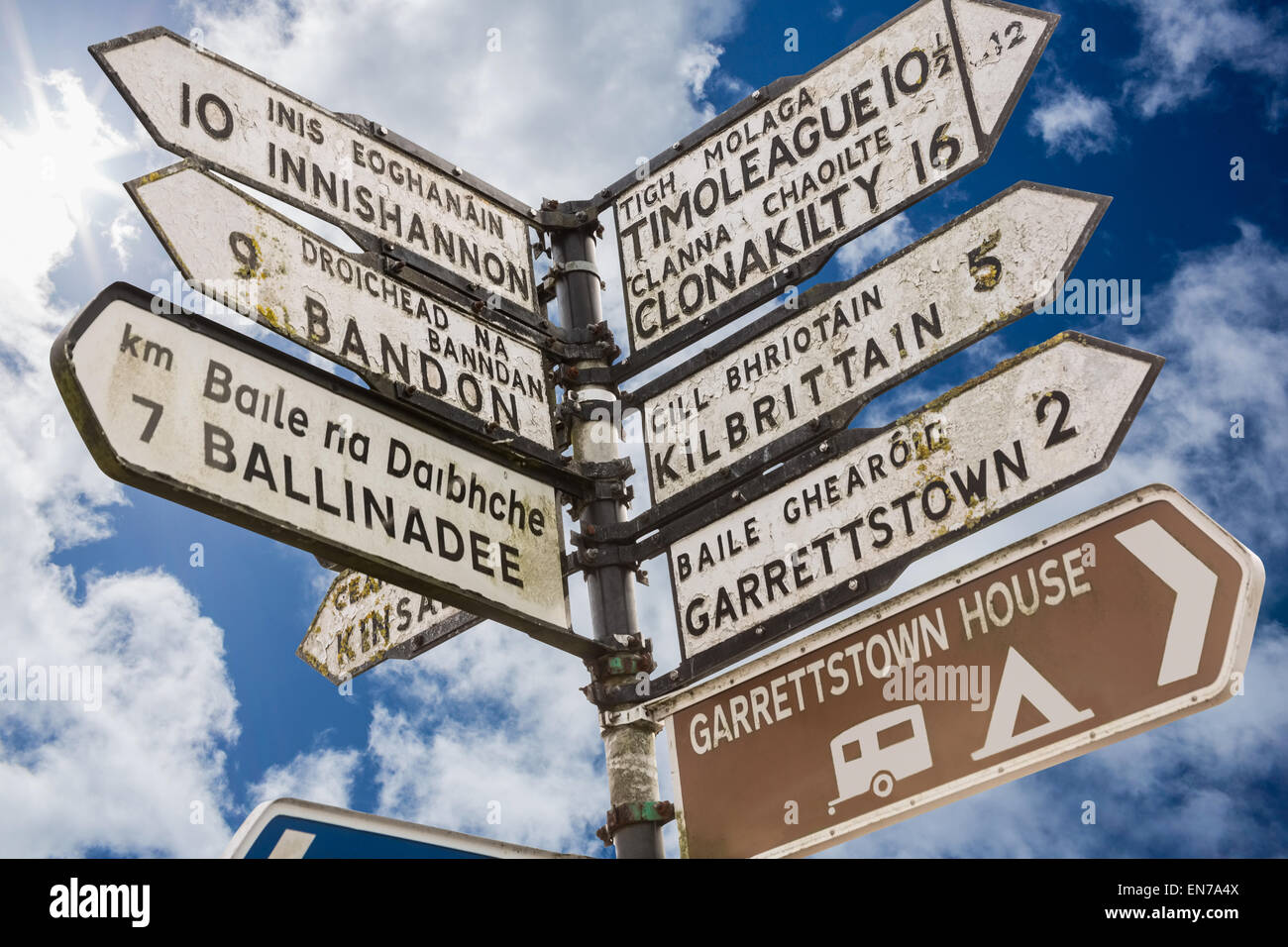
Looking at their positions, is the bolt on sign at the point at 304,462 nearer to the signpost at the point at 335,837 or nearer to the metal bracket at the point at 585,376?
the metal bracket at the point at 585,376

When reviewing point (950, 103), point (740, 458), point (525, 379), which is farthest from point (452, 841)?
point (950, 103)

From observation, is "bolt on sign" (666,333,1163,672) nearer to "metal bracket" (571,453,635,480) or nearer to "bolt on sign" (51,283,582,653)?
"metal bracket" (571,453,635,480)

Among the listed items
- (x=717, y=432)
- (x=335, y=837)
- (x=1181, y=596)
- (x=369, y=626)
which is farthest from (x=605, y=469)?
(x=335, y=837)

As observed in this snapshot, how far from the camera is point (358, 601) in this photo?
463 centimetres

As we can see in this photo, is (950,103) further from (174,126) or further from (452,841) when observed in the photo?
(452,841)

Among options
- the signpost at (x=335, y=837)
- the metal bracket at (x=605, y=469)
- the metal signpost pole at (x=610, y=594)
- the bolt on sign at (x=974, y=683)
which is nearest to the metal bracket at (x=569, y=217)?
the metal signpost pole at (x=610, y=594)

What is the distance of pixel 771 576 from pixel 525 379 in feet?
3.50

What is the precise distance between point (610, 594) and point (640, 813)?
2.18 ft

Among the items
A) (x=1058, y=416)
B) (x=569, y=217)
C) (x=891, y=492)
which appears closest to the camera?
(x=1058, y=416)

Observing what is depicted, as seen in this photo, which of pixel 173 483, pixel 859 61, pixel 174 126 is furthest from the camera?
pixel 859 61

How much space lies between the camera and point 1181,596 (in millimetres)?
2777

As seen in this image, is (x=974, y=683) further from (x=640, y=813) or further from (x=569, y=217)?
(x=569, y=217)

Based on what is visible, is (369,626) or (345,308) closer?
(345,308)

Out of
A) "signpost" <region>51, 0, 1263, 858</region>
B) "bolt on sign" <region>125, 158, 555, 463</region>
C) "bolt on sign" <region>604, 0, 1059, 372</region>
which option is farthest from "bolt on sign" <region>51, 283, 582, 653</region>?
"bolt on sign" <region>604, 0, 1059, 372</region>
